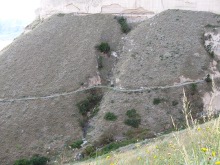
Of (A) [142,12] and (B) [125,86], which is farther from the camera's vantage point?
(A) [142,12]

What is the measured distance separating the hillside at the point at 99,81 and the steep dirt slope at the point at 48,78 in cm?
9

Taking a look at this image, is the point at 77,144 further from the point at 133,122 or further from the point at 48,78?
the point at 48,78

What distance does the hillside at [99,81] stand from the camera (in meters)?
33.3

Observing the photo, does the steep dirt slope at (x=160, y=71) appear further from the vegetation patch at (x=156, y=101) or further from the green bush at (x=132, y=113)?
the green bush at (x=132, y=113)

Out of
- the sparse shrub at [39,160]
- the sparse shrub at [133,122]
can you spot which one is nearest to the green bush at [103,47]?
the sparse shrub at [133,122]

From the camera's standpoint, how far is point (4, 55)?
4434 cm

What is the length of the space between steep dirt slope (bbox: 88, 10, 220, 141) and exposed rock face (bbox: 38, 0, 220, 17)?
1.06 metres

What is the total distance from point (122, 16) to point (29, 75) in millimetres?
13537

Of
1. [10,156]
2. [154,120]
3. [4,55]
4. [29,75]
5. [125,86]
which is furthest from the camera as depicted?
[4,55]

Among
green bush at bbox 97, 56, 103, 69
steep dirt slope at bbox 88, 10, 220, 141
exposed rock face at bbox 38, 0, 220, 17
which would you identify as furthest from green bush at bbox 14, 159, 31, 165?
exposed rock face at bbox 38, 0, 220, 17

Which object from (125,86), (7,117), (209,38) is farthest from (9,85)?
(209,38)

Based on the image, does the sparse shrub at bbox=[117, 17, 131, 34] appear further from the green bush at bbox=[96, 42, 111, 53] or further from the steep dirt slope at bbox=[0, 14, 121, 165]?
the green bush at bbox=[96, 42, 111, 53]

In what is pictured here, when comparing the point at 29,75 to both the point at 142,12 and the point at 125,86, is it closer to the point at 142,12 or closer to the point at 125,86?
the point at 125,86

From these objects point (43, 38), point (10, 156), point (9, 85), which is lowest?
point (10, 156)
